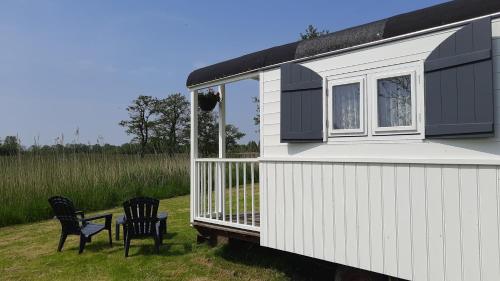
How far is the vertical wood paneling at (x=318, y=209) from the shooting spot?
4711 millimetres

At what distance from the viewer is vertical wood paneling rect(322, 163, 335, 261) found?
4609 mm

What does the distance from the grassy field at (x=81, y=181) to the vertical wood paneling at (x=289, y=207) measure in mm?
7350

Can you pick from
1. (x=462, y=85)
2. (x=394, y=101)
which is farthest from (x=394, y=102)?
(x=462, y=85)

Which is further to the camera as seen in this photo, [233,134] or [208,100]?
[233,134]

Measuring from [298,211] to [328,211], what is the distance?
44 cm

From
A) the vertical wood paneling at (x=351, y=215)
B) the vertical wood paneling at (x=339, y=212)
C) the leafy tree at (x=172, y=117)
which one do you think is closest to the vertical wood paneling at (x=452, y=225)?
the vertical wood paneling at (x=351, y=215)

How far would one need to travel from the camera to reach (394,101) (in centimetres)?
412

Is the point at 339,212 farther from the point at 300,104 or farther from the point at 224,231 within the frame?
the point at 224,231

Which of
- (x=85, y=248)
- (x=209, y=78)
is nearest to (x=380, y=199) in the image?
(x=209, y=78)

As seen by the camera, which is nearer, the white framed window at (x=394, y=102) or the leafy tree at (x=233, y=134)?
the white framed window at (x=394, y=102)

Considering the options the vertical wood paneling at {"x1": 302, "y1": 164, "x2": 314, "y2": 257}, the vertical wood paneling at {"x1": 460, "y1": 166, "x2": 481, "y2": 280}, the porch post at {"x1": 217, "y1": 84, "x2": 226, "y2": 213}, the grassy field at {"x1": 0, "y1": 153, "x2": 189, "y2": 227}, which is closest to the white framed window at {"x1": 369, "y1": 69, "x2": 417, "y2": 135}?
the vertical wood paneling at {"x1": 460, "y1": 166, "x2": 481, "y2": 280}

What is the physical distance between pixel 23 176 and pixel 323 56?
872 centimetres

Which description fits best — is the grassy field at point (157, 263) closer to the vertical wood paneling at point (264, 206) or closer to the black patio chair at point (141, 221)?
the black patio chair at point (141, 221)

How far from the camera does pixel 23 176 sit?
10633mm
